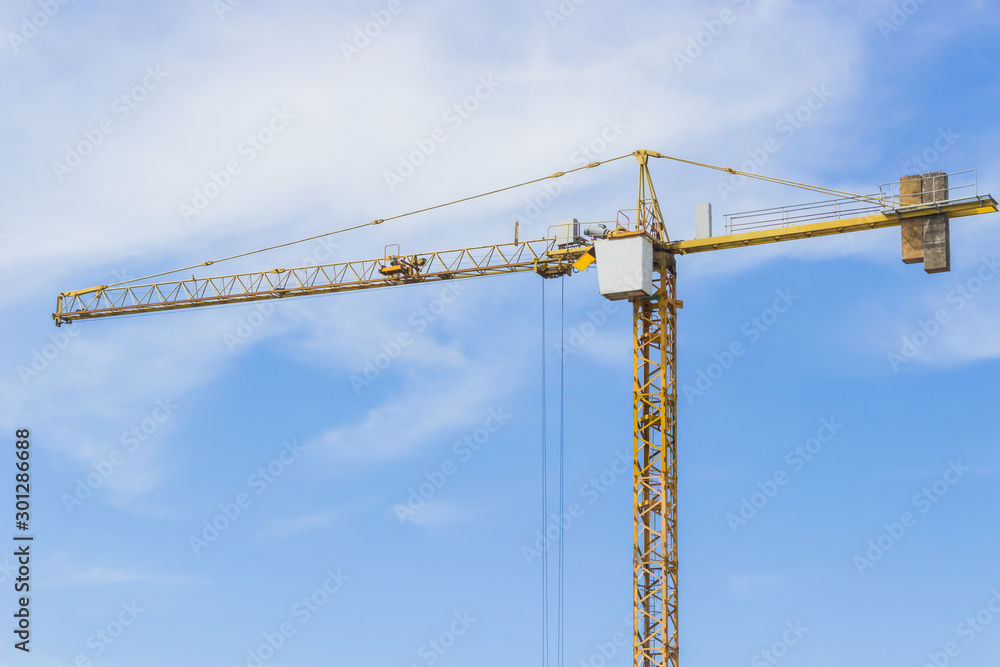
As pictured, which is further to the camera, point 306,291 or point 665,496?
point 306,291

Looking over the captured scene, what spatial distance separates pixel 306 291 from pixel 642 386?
27905 mm

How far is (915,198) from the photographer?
72125 mm

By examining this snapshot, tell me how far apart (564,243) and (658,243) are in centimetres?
582

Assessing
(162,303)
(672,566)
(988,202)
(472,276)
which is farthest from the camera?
(162,303)

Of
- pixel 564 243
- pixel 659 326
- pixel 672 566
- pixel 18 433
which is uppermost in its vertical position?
pixel 564 243

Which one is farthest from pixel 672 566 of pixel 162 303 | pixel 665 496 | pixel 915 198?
pixel 162 303

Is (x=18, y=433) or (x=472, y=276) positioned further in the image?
(x=472, y=276)

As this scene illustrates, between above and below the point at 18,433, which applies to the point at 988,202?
above

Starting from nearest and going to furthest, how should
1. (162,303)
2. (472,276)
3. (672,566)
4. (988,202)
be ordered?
1. (988,202)
2. (672,566)
3. (472,276)
4. (162,303)

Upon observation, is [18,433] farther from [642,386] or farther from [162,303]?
[642,386]

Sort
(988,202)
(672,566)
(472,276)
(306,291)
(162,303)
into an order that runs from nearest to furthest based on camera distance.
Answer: (988,202) → (672,566) → (472,276) → (306,291) → (162,303)

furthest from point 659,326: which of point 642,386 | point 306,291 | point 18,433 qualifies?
point 18,433

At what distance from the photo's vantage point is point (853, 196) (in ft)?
249

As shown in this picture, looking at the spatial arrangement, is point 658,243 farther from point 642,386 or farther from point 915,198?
point 915,198
